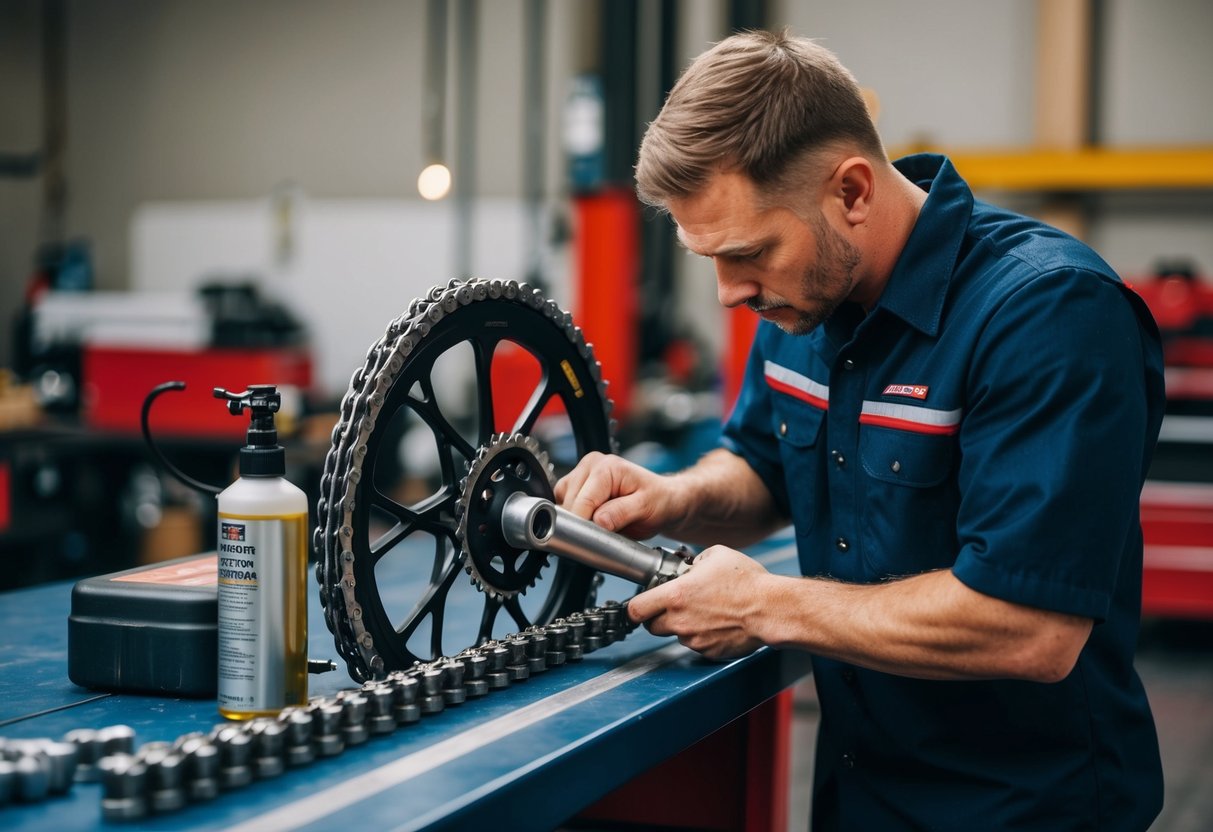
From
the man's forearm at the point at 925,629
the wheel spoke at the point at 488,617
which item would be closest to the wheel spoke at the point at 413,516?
the wheel spoke at the point at 488,617

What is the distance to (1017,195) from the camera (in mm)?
6602

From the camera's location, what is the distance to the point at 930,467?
1415 mm

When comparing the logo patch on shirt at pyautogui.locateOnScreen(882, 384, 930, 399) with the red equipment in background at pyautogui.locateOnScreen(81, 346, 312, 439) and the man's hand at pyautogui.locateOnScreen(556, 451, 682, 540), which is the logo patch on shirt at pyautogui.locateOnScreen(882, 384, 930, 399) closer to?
the man's hand at pyautogui.locateOnScreen(556, 451, 682, 540)

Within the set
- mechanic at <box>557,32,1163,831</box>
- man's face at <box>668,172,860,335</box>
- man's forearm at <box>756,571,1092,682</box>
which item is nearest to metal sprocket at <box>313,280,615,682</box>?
mechanic at <box>557,32,1163,831</box>

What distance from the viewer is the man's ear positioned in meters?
1.42

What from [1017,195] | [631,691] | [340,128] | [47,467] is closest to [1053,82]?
[1017,195]

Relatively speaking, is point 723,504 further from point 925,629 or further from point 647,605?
point 925,629

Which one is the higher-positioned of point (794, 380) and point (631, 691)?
point (794, 380)

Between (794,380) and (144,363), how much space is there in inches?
170

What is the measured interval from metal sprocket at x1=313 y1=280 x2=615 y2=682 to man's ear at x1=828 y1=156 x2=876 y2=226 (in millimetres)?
360

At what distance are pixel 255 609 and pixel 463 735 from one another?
0.73ft

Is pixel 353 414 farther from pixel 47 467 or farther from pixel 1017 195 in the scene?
pixel 1017 195

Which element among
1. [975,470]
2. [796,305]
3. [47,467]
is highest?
[796,305]

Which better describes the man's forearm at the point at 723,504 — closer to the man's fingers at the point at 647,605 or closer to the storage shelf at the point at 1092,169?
the man's fingers at the point at 647,605
